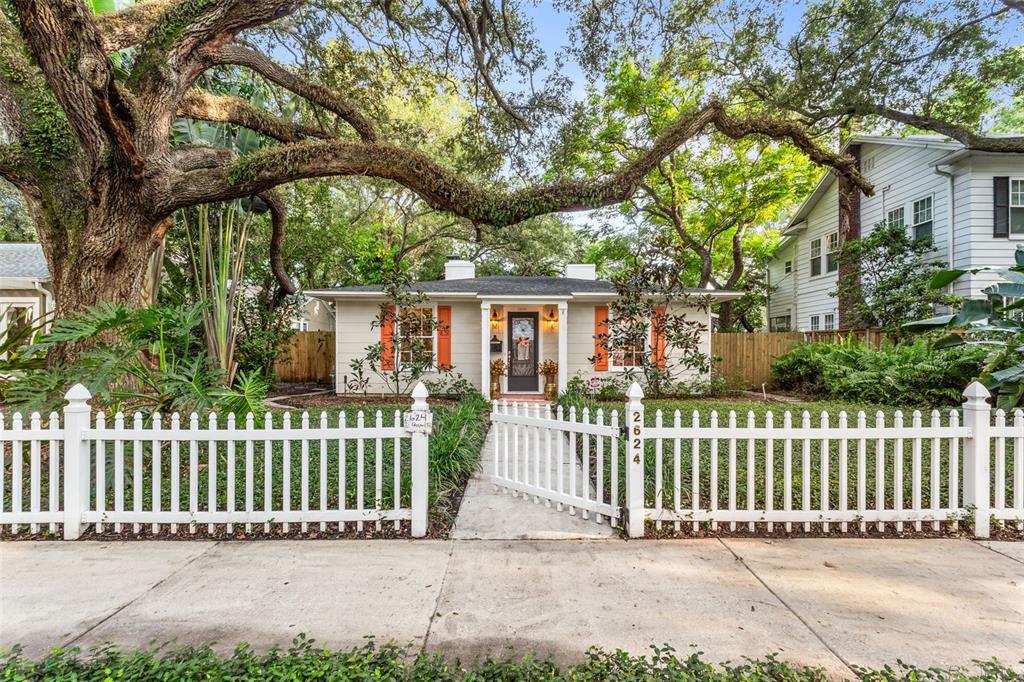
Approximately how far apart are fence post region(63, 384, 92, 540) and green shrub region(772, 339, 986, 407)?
1094cm

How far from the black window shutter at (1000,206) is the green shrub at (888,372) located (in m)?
3.48

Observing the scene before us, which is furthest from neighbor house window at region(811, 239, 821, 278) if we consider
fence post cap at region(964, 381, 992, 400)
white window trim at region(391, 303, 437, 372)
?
fence post cap at region(964, 381, 992, 400)

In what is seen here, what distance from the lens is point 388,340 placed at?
34.1 ft

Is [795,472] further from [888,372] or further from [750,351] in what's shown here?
[750,351]

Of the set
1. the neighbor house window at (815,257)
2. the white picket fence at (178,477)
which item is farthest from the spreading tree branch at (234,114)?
the neighbor house window at (815,257)

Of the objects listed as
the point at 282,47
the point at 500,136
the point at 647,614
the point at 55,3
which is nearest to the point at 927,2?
the point at 500,136

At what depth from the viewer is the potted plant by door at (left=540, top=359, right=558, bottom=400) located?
10.5 metres

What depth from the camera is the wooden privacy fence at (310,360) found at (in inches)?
527

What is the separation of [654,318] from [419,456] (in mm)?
7556

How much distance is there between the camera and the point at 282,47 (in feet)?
27.3

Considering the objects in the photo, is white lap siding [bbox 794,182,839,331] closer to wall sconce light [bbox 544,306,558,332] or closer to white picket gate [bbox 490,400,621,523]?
wall sconce light [bbox 544,306,558,332]

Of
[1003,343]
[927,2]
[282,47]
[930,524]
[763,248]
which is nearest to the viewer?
[930,524]

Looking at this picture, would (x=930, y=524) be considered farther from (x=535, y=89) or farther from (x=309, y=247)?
(x=309, y=247)

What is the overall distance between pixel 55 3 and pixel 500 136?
673cm
